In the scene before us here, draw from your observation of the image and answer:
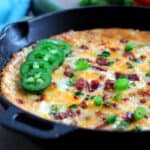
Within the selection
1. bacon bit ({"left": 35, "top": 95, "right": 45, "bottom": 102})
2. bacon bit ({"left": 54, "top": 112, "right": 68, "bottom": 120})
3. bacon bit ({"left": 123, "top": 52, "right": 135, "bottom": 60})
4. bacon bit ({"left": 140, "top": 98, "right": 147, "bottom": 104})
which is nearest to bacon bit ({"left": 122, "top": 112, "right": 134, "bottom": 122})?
bacon bit ({"left": 140, "top": 98, "right": 147, "bottom": 104})

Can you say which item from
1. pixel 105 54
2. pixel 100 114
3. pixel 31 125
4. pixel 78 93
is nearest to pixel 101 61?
pixel 105 54

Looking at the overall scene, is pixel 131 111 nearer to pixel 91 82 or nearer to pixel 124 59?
pixel 91 82

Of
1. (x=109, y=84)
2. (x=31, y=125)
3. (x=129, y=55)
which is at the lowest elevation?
(x=129, y=55)

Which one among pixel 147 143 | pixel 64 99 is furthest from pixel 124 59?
pixel 147 143

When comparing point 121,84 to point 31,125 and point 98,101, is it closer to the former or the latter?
point 98,101

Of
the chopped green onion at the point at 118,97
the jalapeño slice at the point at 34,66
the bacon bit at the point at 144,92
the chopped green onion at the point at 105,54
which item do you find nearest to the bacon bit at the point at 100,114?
the chopped green onion at the point at 118,97

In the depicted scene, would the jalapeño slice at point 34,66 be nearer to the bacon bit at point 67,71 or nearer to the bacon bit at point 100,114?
the bacon bit at point 67,71

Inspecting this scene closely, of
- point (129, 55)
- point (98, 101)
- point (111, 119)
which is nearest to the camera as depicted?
point (111, 119)
